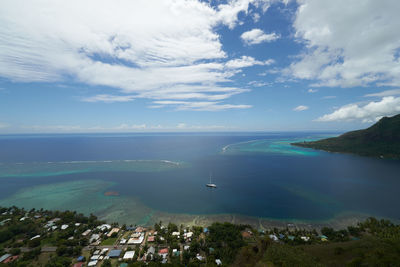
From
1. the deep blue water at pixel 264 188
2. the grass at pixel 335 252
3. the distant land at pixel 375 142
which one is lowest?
the deep blue water at pixel 264 188

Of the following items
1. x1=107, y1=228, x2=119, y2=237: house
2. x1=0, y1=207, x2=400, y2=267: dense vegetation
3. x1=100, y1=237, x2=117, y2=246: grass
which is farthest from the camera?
x1=107, y1=228, x2=119, y2=237: house

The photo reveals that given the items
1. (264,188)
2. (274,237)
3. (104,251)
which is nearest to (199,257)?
(274,237)

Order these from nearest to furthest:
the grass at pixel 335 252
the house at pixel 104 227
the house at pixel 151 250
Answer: the grass at pixel 335 252
the house at pixel 151 250
the house at pixel 104 227

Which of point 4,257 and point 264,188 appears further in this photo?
point 264,188

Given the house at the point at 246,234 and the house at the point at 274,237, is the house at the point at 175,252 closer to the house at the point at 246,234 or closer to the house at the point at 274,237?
the house at the point at 246,234

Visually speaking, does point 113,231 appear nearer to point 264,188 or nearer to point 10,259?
point 10,259

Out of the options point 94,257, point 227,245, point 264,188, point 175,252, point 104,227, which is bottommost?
point 264,188

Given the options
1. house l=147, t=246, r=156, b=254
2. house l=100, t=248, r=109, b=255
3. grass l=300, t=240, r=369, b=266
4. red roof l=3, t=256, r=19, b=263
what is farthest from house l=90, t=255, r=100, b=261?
grass l=300, t=240, r=369, b=266

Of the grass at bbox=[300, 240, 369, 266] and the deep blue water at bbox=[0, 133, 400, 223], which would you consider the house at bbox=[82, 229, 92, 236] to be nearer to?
the deep blue water at bbox=[0, 133, 400, 223]

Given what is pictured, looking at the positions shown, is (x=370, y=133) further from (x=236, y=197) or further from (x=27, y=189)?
(x=27, y=189)

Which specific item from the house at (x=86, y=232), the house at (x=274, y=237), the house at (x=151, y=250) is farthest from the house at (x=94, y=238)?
the house at (x=274, y=237)
